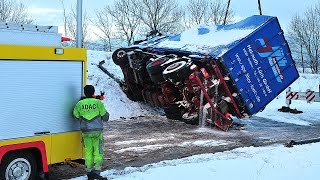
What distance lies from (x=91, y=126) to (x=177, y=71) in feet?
19.9

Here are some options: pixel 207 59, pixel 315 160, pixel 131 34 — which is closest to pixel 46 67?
pixel 315 160

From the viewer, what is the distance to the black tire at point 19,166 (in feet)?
21.7

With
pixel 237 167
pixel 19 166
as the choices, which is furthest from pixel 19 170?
pixel 237 167

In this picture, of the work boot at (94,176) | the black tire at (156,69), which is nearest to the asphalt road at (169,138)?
the work boot at (94,176)

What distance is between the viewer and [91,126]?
7.21 m

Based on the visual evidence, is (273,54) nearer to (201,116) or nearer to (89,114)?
(201,116)

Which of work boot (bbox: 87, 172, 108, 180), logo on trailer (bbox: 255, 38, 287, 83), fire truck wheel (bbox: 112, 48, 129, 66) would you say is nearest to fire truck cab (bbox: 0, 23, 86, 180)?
work boot (bbox: 87, 172, 108, 180)

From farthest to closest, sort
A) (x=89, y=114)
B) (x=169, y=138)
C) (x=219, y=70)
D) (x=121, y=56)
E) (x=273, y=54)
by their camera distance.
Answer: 1. (x=121, y=56)
2. (x=273, y=54)
3. (x=219, y=70)
4. (x=169, y=138)
5. (x=89, y=114)

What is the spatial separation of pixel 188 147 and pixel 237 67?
314cm

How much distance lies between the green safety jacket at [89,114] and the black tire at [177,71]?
5.84 metres

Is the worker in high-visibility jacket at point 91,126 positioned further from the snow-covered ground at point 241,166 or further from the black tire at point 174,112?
the black tire at point 174,112

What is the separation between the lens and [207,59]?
12.9 meters

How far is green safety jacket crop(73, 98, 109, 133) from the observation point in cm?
715

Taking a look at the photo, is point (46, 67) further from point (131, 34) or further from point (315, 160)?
point (131, 34)
